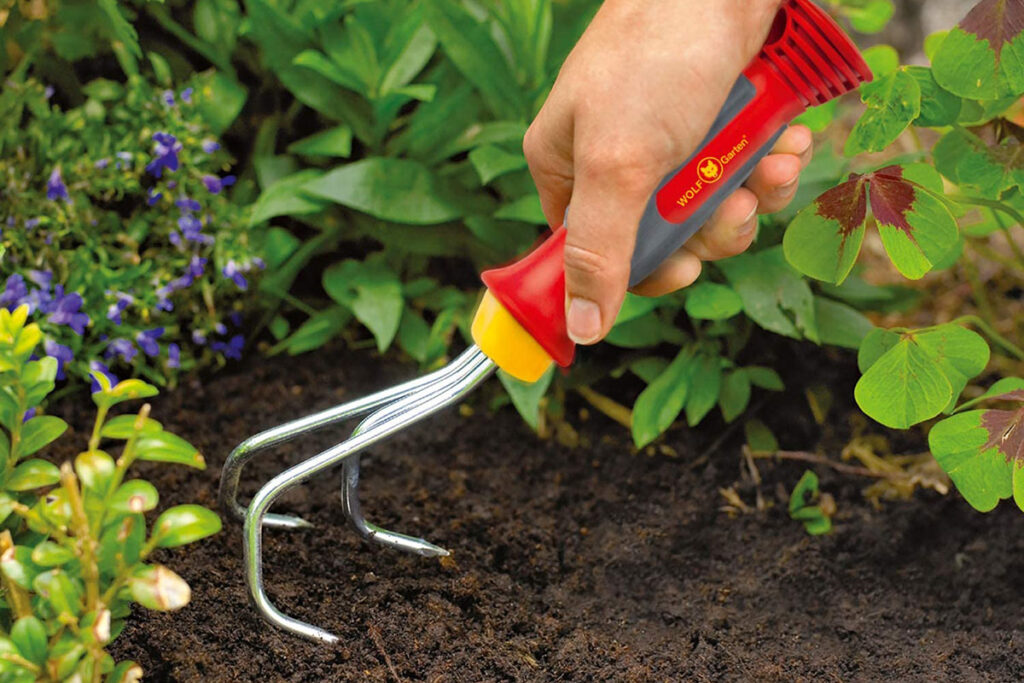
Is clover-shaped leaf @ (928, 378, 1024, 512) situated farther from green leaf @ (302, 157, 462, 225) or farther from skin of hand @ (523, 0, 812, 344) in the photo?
green leaf @ (302, 157, 462, 225)

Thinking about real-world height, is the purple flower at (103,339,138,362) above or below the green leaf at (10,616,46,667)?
below

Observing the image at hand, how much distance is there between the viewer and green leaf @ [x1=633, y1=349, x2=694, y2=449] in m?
1.46

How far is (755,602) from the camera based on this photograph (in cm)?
129

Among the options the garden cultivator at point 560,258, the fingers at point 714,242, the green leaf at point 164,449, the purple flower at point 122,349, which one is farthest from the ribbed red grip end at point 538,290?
the purple flower at point 122,349

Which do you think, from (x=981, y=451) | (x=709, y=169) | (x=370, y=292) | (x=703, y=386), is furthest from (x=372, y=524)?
(x=981, y=451)

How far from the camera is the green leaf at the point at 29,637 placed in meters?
0.81

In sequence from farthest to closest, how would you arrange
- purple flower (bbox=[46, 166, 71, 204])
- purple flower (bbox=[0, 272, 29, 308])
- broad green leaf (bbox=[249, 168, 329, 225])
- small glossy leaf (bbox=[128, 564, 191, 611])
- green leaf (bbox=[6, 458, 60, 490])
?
broad green leaf (bbox=[249, 168, 329, 225]) → purple flower (bbox=[46, 166, 71, 204]) → purple flower (bbox=[0, 272, 29, 308]) → green leaf (bbox=[6, 458, 60, 490]) → small glossy leaf (bbox=[128, 564, 191, 611])

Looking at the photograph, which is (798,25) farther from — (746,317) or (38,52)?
(38,52)

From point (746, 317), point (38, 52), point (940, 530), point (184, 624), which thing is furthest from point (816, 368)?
point (38, 52)

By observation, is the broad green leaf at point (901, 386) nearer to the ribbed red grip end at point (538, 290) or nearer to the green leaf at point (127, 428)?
the ribbed red grip end at point (538, 290)

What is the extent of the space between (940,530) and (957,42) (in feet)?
2.28

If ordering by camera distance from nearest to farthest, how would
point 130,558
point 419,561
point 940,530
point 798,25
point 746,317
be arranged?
1. point 130,558
2. point 798,25
3. point 419,561
4. point 940,530
5. point 746,317

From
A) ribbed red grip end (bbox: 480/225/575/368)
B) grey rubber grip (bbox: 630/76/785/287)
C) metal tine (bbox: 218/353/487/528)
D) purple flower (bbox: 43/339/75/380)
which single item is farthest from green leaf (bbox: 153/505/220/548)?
purple flower (bbox: 43/339/75/380)

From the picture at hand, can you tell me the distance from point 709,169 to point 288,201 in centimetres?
78
